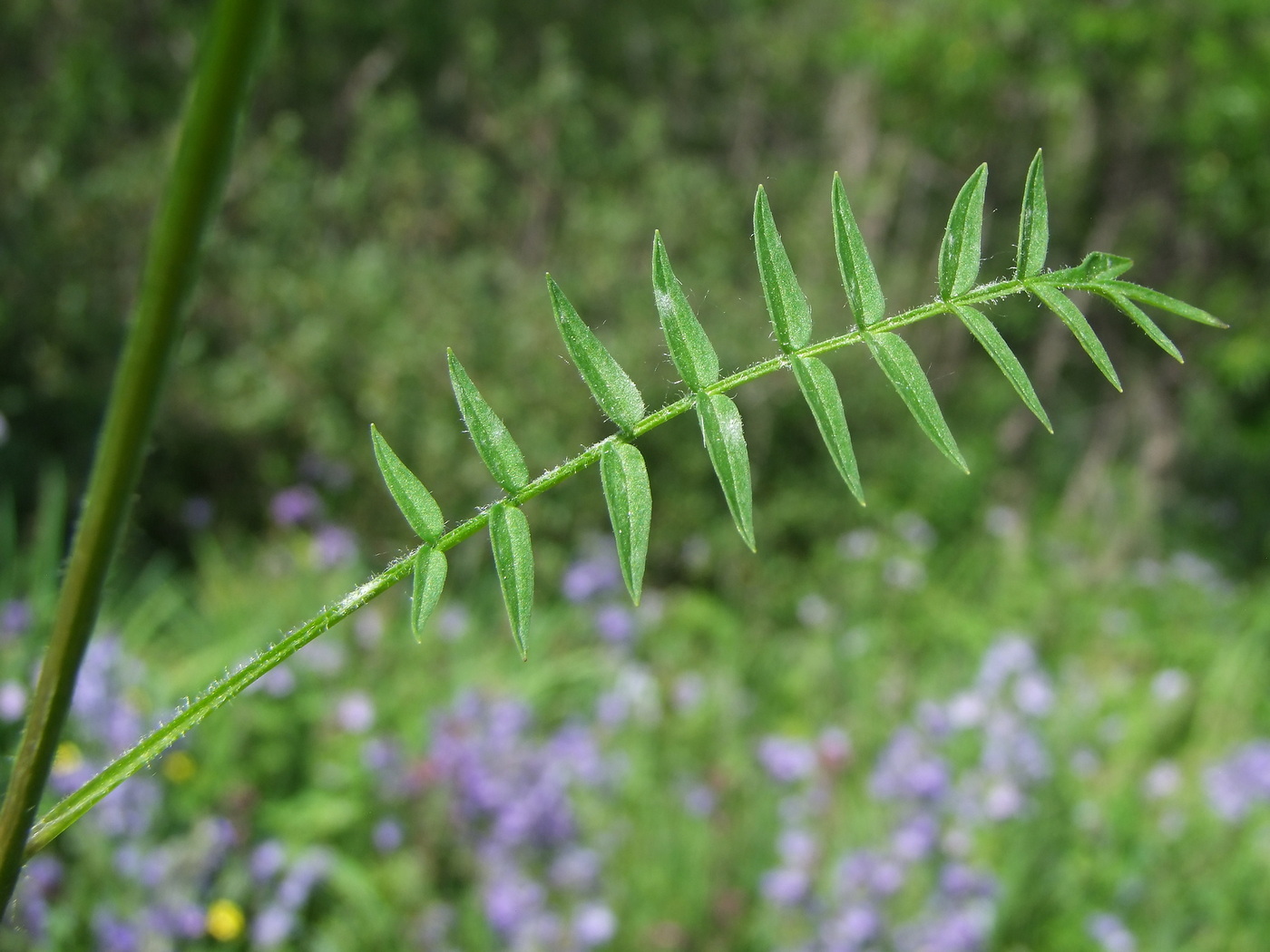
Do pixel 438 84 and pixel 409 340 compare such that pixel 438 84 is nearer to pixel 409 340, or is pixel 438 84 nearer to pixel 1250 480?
pixel 409 340

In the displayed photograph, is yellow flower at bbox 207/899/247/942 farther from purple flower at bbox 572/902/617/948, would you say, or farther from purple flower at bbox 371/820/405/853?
purple flower at bbox 572/902/617/948

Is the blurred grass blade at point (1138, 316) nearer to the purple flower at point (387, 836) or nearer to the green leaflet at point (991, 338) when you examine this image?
the green leaflet at point (991, 338)

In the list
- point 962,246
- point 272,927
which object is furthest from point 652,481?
point 962,246

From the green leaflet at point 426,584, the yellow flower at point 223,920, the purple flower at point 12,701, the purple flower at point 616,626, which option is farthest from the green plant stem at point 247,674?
the purple flower at point 616,626

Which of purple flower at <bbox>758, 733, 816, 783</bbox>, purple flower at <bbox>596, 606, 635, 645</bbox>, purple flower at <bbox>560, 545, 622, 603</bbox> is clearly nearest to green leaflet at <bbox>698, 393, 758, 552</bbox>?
purple flower at <bbox>758, 733, 816, 783</bbox>

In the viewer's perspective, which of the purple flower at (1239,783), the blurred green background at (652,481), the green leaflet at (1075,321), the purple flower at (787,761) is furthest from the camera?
the purple flower at (1239,783)

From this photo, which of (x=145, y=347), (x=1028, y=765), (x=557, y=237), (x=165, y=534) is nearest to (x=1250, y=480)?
(x=557, y=237)
